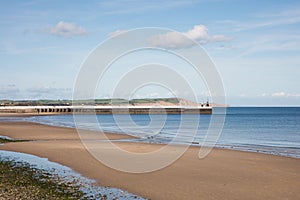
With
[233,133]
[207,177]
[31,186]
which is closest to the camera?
[31,186]

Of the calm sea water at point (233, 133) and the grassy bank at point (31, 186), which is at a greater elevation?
the calm sea water at point (233, 133)

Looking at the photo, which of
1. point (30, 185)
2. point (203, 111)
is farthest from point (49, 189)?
point (203, 111)

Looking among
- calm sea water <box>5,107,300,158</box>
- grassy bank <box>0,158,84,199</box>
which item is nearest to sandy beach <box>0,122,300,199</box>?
grassy bank <box>0,158,84,199</box>

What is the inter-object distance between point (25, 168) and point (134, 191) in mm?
5313

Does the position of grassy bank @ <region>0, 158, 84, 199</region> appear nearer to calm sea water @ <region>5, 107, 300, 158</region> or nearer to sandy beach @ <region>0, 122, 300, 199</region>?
sandy beach @ <region>0, 122, 300, 199</region>

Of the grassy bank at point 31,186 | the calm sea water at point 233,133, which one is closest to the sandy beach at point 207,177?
the grassy bank at point 31,186

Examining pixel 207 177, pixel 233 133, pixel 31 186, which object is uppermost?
pixel 233 133

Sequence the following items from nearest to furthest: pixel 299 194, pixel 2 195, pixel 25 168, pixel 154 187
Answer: pixel 2 195, pixel 299 194, pixel 154 187, pixel 25 168

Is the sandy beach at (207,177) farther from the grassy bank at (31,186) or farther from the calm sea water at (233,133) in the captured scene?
the calm sea water at (233,133)

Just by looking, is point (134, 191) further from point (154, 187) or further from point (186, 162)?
point (186, 162)

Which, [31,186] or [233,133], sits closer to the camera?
[31,186]

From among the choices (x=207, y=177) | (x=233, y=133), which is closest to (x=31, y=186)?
(x=207, y=177)

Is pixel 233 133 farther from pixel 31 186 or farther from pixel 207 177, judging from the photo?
pixel 31 186

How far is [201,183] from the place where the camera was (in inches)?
507
